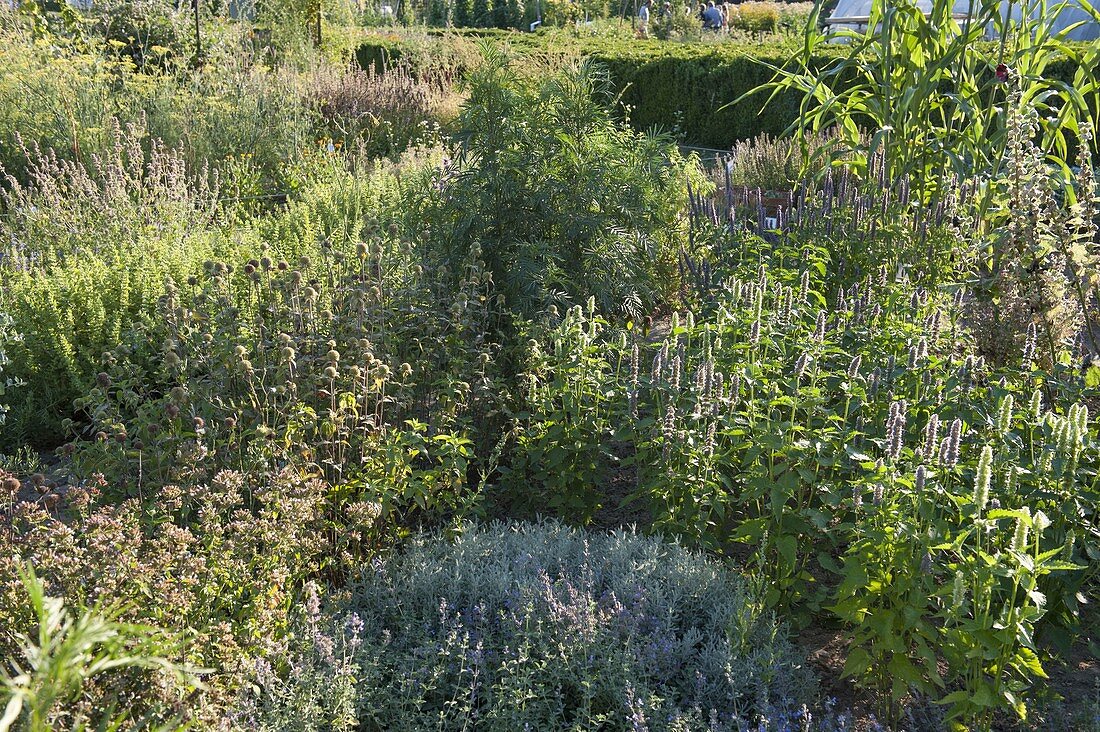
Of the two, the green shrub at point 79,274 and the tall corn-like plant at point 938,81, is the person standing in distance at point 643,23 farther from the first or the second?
the tall corn-like plant at point 938,81

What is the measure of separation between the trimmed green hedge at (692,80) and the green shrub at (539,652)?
1081cm

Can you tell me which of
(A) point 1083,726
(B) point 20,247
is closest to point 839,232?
(A) point 1083,726

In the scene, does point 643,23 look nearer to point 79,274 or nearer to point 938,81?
point 938,81

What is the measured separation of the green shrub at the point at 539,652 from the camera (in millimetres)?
2361

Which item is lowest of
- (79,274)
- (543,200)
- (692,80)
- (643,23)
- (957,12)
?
(79,274)

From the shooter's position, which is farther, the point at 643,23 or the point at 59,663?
the point at 643,23

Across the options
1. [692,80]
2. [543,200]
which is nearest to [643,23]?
[692,80]

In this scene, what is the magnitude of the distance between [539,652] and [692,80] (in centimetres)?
1281

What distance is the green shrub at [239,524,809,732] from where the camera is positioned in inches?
93.0

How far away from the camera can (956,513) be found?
2711 millimetres

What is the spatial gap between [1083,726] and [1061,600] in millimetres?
365

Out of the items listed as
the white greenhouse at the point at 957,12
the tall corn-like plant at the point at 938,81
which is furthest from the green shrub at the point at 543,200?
the white greenhouse at the point at 957,12

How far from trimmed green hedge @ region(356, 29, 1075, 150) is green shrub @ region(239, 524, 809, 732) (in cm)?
1081

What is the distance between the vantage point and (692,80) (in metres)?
14.2
